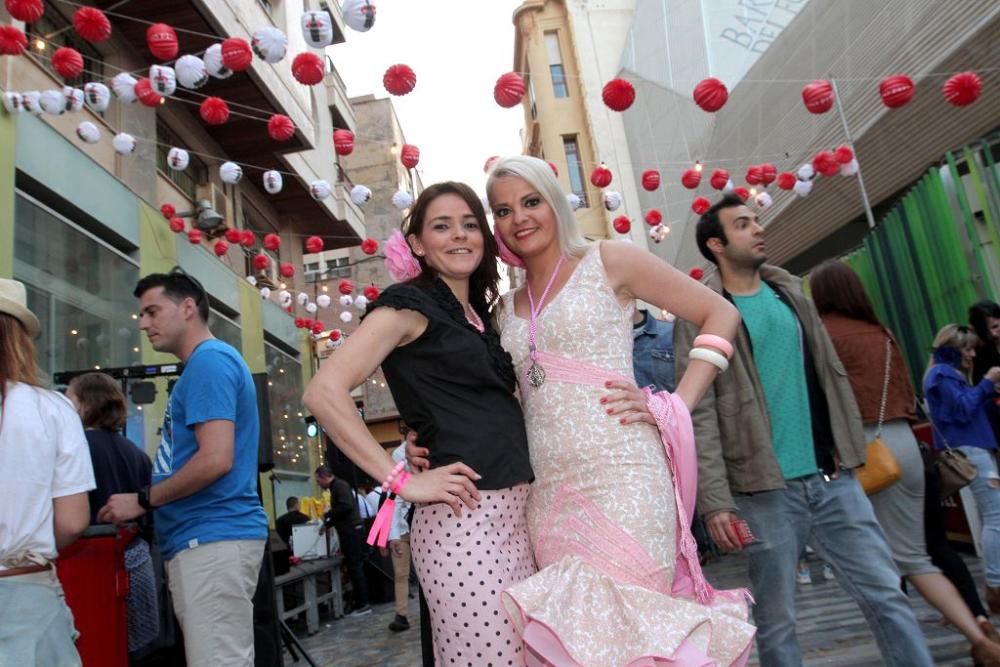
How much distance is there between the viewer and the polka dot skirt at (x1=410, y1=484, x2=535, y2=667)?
1.91 meters

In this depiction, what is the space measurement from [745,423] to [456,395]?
1.38 m

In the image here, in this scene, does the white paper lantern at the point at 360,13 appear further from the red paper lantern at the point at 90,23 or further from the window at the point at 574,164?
the window at the point at 574,164

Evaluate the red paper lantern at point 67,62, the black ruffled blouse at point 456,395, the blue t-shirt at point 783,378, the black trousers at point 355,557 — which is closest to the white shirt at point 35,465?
the black ruffled blouse at point 456,395

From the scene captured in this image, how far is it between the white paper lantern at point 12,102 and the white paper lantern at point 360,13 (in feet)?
11.8

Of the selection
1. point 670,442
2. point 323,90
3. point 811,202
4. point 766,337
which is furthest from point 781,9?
point 670,442

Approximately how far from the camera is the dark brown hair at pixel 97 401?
468 cm

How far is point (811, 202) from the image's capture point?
44.7 feet

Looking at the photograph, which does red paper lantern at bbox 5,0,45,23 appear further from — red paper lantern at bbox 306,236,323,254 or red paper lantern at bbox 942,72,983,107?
red paper lantern at bbox 942,72,983,107

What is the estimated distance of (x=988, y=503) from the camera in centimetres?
495

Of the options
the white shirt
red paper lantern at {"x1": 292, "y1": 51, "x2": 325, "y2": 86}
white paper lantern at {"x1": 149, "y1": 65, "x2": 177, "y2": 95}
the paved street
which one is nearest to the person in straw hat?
the white shirt

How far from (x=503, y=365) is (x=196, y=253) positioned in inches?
447

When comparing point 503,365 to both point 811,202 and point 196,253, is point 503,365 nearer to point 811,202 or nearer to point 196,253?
point 196,253

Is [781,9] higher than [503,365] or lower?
higher

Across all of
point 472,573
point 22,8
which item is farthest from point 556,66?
point 472,573
